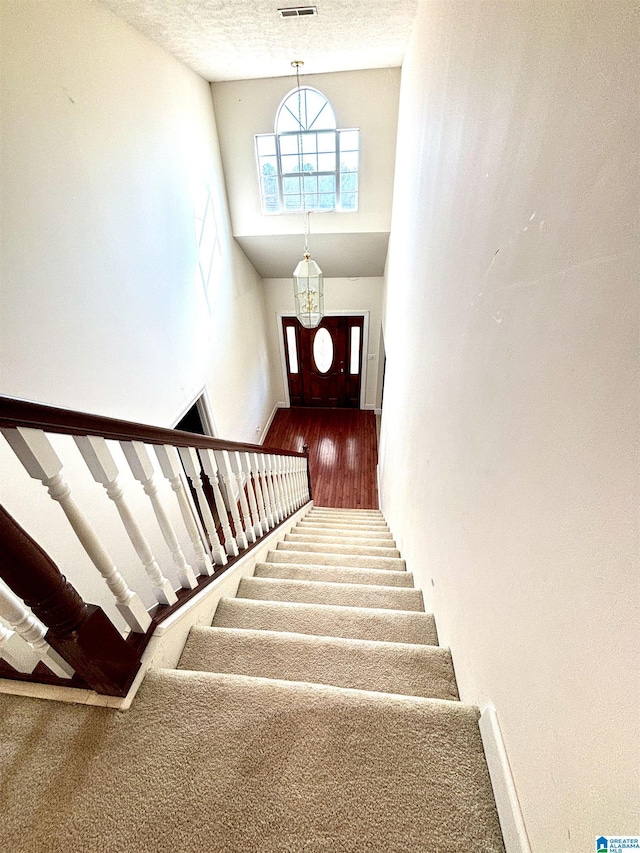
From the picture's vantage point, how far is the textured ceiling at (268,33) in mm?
2230

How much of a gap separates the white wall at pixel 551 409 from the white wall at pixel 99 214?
1809 mm

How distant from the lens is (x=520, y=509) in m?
0.63

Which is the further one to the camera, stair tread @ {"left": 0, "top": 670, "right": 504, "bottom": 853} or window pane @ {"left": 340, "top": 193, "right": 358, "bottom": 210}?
window pane @ {"left": 340, "top": 193, "right": 358, "bottom": 210}

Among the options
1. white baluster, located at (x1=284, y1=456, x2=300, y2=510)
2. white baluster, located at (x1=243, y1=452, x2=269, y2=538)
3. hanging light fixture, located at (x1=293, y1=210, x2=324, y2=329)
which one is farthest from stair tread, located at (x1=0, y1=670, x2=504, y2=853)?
hanging light fixture, located at (x1=293, y1=210, x2=324, y2=329)

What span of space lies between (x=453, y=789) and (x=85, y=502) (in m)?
1.77

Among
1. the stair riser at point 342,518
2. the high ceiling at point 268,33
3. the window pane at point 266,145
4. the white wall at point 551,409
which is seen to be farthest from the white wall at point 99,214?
the white wall at point 551,409

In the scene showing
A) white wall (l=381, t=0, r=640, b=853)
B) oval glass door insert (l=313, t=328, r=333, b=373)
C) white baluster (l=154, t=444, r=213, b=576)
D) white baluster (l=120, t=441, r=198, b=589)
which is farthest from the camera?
oval glass door insert (l=313, t=328, r=333, b=373)

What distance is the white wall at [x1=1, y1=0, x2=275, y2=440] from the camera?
149 cm

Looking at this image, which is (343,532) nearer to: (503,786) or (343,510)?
(343,510)

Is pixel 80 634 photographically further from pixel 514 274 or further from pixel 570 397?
pixel 514 274

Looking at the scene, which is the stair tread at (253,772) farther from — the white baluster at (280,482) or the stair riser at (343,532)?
the stair riser at (343,532)

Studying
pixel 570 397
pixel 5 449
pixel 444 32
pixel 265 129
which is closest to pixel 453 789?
pixel 570 397

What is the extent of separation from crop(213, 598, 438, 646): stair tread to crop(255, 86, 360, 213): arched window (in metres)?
4.23

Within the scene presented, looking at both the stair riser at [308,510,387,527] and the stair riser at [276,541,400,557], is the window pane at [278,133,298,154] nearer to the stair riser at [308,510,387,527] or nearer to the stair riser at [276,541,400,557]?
the stair riser at [308,510,387,527]
